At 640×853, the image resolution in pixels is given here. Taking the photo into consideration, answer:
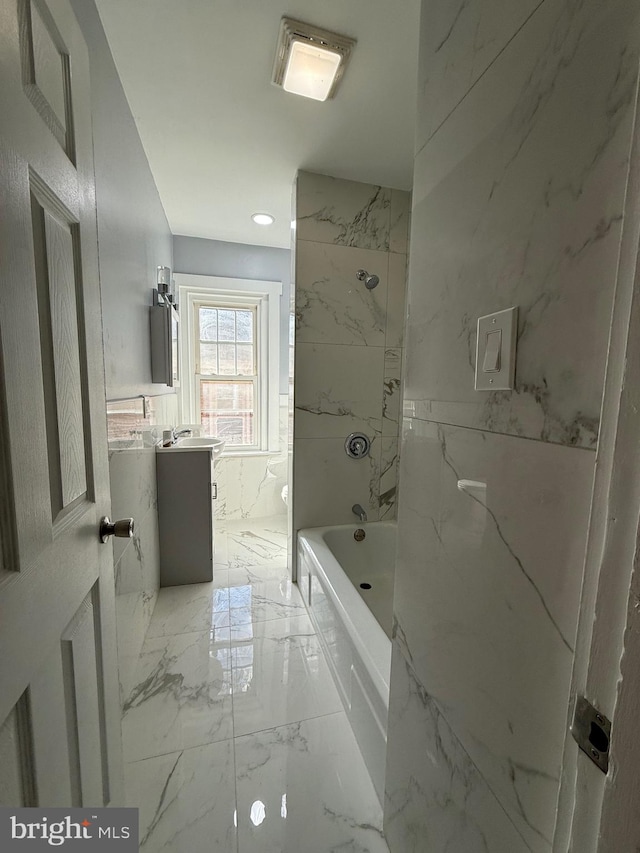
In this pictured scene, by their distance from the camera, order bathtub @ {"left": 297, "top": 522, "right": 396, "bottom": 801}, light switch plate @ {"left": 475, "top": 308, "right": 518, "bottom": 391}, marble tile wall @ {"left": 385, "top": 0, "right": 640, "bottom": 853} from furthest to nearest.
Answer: bathtub @ {"left": 297, "top": 522, "right": 396, "bottom": 801}
light switch plate @ {"left": 475, "top": 308, "right": 518, "bottom": 391}
marble tile wall @ {"left": 385, "top": 0, "right": 640, "bottom": 853}

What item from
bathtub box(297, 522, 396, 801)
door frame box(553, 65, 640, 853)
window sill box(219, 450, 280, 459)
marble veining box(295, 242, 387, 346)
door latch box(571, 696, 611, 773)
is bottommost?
bathtub box(297, 522, 396, 801)

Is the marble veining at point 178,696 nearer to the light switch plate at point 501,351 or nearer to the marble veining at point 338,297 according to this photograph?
the light switch plate at point 501,351

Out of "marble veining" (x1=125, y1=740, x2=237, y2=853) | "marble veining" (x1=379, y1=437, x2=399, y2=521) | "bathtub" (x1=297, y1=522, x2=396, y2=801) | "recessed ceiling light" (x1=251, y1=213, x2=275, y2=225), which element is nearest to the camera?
"marble veining" (x1=125, y1=740, x2=237, y2=853)

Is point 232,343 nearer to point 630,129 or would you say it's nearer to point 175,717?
point 175,717

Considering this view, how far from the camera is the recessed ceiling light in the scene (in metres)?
2.71

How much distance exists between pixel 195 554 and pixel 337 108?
8.46 ft

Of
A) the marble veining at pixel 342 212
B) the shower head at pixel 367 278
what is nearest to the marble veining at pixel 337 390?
the shower head at pixel 367 278

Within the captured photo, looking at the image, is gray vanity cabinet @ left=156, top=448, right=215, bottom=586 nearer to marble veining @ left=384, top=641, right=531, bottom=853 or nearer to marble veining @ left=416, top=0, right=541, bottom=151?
marble veining @ left=384, top=641, right=531, bottom=853

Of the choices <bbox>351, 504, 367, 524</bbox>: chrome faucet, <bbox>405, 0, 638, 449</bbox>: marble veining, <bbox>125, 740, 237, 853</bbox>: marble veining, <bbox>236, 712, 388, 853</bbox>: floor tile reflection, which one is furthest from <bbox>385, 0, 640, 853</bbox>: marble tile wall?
<bbox>351, 504, 367, 524</bbox>: chrome faucet

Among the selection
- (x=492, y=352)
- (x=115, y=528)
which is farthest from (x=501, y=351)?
(x=115, y=528)

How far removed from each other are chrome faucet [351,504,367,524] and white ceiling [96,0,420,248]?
2054 mm

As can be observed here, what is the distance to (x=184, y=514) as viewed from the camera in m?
2.34

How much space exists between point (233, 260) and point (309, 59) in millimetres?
2086

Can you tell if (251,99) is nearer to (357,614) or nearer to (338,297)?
(338,297)
